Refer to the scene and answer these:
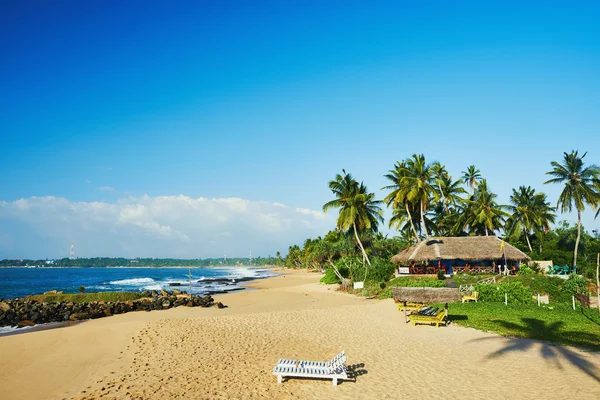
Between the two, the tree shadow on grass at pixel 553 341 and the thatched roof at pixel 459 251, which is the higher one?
the thatched roof at pixel 459 251

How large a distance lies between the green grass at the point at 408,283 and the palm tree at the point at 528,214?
73.5 ft

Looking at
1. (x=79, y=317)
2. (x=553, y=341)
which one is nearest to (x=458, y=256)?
(x=553, y=341)

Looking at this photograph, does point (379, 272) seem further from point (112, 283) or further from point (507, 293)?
point (112, 283)

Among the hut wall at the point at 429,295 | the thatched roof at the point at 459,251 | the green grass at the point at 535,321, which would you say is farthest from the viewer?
the thatched roof at the point at 459,251

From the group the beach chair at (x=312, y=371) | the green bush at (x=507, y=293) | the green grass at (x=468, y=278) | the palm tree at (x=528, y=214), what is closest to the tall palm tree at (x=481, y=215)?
the palm tree at (x=528, y=214)

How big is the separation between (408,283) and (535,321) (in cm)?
1146

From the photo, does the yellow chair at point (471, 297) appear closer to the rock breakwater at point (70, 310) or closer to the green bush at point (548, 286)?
the green bush at point (548, 286)

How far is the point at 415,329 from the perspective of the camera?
14.8 m

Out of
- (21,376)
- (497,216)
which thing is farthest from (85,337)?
(497,216)

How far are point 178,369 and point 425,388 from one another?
6.33m

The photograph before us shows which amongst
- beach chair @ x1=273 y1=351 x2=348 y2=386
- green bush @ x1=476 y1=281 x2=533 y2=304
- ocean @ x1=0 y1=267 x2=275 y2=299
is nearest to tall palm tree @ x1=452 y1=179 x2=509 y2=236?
green bush @ x1=476 y1=281 x2=533 y2=304

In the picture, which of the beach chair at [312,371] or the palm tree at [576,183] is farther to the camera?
the palm tree at [576,183]

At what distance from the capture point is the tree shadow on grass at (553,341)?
9922 millimetres

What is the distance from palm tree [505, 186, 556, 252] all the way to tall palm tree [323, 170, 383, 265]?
18.7 m
